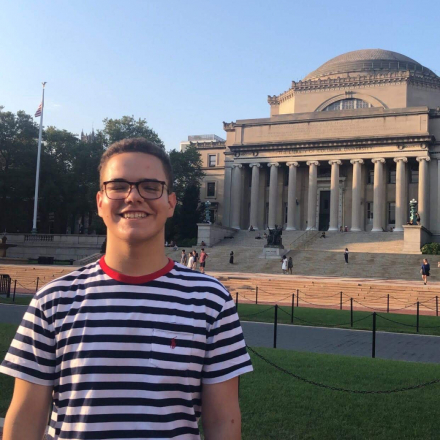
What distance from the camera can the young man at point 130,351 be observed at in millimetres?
2508

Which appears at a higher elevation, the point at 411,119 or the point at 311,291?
the point at 411,119

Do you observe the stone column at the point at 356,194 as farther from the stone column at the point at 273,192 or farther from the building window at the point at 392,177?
the stone column at the point at 273,192

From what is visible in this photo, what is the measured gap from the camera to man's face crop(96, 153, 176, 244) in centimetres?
276

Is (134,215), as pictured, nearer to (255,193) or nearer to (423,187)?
(423,187)

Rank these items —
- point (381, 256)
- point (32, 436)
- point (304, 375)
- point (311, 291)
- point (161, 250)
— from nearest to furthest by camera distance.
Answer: point (32, 436), point (161, 250), point (304, 375), point (311, 291), point (381, 256)

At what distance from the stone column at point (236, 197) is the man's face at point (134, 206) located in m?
60.8

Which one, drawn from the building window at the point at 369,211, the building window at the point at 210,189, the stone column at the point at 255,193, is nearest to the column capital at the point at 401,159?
the building window at the point at 369,211

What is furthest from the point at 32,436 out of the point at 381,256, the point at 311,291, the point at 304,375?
the point at 381,256

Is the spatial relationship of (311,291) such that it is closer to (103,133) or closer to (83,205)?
(83,205)

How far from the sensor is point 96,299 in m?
2.64

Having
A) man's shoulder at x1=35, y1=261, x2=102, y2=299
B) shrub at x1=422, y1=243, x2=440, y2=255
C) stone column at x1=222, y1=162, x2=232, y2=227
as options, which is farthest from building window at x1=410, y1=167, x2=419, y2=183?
man's shoulder at x1=35, y1=261, x2=102, y2=299

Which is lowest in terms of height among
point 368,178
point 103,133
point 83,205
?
point 83,205

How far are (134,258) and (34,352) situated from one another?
0.69 m

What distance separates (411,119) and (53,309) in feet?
195
